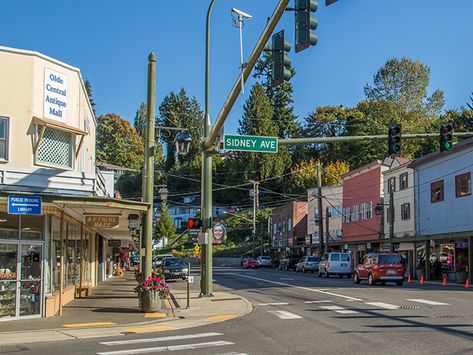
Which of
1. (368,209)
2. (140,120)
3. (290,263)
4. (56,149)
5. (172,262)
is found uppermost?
(140,120)

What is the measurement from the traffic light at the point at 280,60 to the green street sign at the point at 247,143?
606 cm

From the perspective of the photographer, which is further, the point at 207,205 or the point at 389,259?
the point at 389,259

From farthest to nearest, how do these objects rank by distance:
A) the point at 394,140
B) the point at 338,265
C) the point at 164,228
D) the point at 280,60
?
1. the point at 164,228
2. the point at 338,265
3. the point at 394,140
4. the point at 280,60

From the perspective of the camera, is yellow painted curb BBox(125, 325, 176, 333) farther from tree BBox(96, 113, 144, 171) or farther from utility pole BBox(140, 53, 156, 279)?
tree BBox(96, 113, 144, 171)

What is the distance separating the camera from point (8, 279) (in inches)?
646

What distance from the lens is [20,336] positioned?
13.5 m

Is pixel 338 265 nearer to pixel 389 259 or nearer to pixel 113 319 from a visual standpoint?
pixel 389 259

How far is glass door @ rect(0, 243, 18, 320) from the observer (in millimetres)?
16297

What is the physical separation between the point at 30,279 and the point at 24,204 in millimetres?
2883

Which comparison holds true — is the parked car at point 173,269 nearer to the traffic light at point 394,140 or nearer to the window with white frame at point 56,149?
the window with white frame at point 56,149

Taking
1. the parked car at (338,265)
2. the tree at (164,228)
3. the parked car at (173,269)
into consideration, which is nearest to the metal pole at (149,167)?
the parked car at (173,269)

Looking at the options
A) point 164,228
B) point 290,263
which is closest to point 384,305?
point 290,263

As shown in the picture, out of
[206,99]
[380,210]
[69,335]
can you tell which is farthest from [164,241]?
[69,335]

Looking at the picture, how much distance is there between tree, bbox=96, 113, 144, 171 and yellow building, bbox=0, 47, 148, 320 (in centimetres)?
6265
